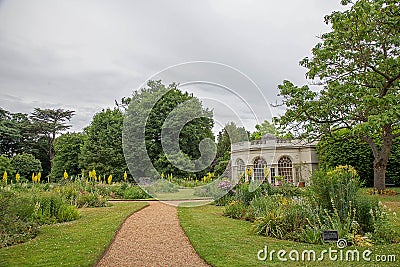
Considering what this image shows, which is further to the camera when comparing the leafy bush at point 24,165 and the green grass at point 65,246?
Result: the leafy bush at point 24,165

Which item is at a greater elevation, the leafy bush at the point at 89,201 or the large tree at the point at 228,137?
the large tree at the point at 228,137

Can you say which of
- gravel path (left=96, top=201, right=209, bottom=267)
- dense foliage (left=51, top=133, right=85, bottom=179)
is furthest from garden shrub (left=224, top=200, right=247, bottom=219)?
dense foliage (left=51, top=133, right=85, bottom=179)

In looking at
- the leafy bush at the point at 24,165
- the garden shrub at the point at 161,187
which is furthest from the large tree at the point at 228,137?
the leafy bush at the point at 24,165

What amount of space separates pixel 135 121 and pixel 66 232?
951 centimetres

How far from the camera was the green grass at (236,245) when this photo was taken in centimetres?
457

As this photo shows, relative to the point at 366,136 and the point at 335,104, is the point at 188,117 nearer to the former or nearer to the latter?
the point at 335,104

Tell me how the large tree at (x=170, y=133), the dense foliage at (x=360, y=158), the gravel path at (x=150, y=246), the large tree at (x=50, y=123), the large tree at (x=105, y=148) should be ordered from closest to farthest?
the gravel path at (x=150, y=246), the large tree at (x=170, y=133), the dense foliage at (x=360, y=158), the large tree at (x=105, y=148), the large tree at (x=50, y=123)

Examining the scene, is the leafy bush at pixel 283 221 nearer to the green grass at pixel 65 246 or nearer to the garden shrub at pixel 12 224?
the green grass at pixel 65 246

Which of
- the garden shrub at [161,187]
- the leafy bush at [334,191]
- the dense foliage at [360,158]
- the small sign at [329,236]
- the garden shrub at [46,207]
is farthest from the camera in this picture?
the dense foliage at [360,158]

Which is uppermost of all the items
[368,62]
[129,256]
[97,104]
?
[97,104]

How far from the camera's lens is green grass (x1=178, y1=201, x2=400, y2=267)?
4.57 meters

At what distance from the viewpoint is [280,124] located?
1385 centimetres

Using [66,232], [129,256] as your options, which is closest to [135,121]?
[66,232]

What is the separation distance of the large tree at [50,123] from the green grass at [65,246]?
Answer: 109 ft
